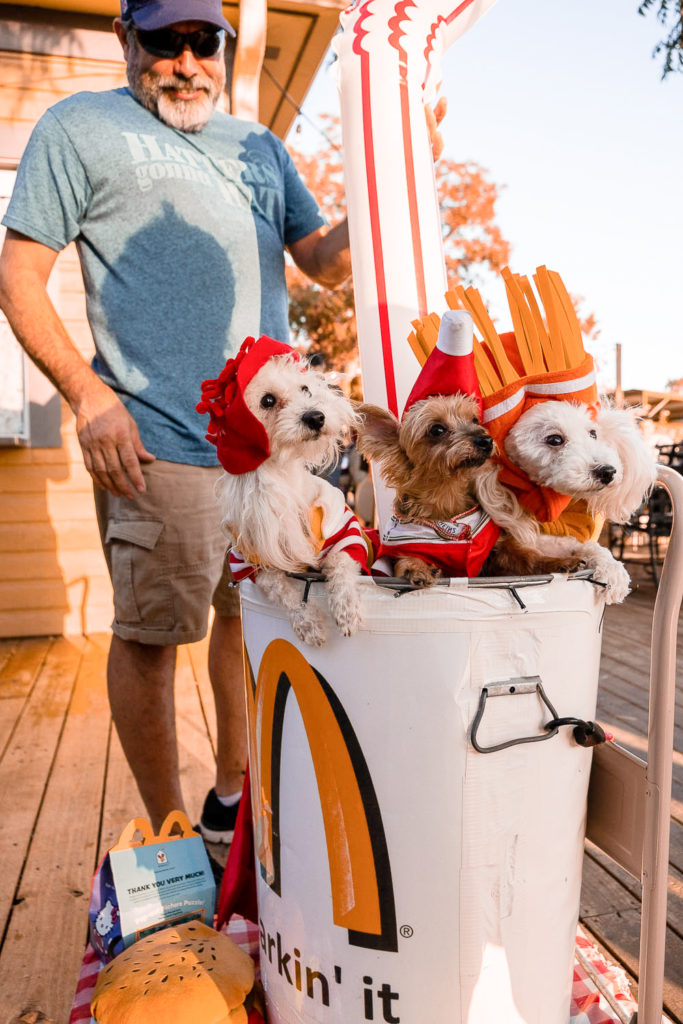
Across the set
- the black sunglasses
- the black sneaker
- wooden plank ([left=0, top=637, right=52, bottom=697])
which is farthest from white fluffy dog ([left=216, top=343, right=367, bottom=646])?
wooden plank ([left=0, top=637, right=52, bottom=697])

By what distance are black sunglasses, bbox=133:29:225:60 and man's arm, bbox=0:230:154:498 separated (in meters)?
0.45

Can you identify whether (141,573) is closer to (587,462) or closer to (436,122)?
(587,462)

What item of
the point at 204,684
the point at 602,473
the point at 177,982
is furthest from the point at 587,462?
the point at 204,684

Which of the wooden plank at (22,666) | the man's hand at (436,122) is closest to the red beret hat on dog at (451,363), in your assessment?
the man's hand at (436,122)

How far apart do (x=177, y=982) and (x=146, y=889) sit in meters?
0.25

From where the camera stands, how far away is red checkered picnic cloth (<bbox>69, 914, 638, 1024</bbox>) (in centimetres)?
119

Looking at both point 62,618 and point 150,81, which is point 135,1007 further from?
point 62,618

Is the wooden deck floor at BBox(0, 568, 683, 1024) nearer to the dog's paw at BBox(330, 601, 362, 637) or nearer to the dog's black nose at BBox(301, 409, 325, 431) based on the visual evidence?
the dog's paw at BBox(330, 601, 362, 637)

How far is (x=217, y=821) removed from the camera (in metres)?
1.77

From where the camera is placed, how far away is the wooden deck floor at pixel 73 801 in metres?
1.41

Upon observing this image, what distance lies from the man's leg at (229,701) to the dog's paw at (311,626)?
895mm

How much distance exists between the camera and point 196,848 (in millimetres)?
1360

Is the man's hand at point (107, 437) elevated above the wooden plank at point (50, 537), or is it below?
above

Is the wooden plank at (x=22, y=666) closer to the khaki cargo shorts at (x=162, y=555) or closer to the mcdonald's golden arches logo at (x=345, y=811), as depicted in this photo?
the khaki cargo shorts at (x=162, y=555)
